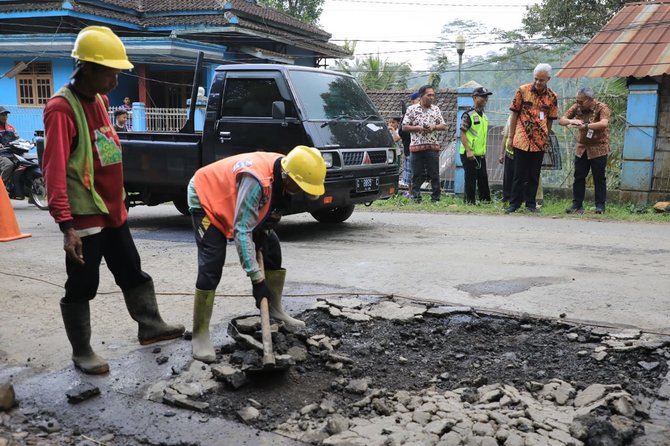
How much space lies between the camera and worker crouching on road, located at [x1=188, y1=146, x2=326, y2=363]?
3654 mm

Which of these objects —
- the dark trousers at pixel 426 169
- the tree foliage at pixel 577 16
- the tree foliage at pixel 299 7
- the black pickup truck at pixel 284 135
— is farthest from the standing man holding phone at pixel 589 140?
the tree foliage at pixel 299 7

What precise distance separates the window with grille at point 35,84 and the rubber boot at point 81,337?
63.8ft

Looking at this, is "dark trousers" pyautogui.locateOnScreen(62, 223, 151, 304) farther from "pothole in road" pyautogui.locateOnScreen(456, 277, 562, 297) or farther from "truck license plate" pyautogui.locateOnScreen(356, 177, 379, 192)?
"truck license plate" pyautogui.locateOnScreen(356, 177, 379, 192)

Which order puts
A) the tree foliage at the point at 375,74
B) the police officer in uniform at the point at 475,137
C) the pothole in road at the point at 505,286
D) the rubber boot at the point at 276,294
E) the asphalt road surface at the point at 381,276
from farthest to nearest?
the tree foliage at the point at 375,74 → the police officer in uniform at the point at 475,137 → the pothole in road at the point at 505,286 → the rubber boot at the point at 276,294 → the asphalt road surface at the point at 381,276

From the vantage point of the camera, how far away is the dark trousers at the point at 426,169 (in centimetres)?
1060

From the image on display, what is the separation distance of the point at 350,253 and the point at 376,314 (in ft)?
7.32

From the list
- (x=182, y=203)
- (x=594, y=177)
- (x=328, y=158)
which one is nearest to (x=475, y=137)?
(x=594, y=177)

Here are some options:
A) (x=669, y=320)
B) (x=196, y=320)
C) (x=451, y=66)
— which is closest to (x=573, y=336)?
(x=669, y=320)

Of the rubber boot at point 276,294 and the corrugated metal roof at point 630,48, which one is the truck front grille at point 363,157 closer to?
the rubber boot at point 276,294

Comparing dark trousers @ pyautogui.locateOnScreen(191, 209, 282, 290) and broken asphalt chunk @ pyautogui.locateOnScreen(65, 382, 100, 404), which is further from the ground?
dark trousers @ pyautogui.locateOnScreen(191, 209, 282, 290)

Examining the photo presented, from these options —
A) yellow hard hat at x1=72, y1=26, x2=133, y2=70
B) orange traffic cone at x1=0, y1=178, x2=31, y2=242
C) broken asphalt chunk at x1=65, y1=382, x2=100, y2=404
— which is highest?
yellow hard hat at x1=72, y1=26, x2=133, y2=70

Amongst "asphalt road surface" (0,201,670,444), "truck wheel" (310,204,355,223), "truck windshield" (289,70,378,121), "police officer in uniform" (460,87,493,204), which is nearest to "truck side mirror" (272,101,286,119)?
"truck windshield" (289,70,378,121)

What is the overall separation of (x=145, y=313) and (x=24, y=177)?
878 centimetres

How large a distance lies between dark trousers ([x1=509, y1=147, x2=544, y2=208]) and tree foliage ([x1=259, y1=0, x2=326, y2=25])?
23.3 metres
